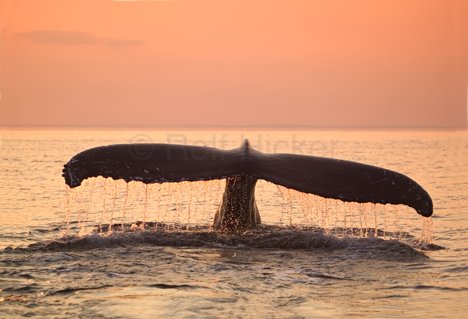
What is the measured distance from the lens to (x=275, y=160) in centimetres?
898

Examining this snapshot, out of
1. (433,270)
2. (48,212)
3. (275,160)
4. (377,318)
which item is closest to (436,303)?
(377,318)

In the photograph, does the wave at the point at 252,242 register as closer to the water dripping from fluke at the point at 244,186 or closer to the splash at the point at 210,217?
the water dripping from fluke at the point at 244,186

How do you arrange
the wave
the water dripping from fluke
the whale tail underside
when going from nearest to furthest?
the whale tail underside
the water dripping from fluke
the wave

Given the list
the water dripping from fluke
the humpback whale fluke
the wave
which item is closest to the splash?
the water dripping from fluke

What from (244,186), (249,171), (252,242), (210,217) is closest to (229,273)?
(249,171)

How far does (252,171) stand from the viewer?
864cm

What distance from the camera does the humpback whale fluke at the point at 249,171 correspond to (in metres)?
7.89

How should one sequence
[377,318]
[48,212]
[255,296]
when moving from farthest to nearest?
1. [48,212]
2. [255,296]
3. [377,318]

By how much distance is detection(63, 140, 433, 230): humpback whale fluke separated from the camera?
7895mm

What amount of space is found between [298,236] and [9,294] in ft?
14.2

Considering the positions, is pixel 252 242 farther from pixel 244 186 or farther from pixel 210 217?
pixel 210 217

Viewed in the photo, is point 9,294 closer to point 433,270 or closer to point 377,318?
point 377,318

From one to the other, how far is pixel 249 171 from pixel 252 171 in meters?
0.04

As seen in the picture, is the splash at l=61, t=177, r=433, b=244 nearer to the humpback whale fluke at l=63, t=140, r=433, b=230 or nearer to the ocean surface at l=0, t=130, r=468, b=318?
the ocean surface at l=0, t=130, r=468, b=318
